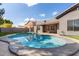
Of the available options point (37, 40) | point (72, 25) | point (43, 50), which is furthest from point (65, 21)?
point (43, 50)

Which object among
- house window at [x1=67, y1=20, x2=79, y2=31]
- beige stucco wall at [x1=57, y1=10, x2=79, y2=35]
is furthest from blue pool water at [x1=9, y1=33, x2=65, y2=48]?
house window at [x1=67, y1=20, x2=79, y2=31]

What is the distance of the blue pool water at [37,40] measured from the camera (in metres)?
7.87

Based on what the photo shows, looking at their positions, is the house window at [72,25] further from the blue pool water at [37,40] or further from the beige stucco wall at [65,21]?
the blue pool water at [37,40]

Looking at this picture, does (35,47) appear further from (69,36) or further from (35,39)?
(69,36)

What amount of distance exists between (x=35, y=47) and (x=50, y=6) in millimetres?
2044

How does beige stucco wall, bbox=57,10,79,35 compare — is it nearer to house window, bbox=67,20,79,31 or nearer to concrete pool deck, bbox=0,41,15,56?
house window, bbox=67,20,79,31

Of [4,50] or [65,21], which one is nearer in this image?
[4,50]

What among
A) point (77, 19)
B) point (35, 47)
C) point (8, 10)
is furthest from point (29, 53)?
point (77, 19)

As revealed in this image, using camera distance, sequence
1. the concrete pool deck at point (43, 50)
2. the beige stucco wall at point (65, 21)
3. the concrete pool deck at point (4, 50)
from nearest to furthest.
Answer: the concrete pool deck at point (4, 50) < the concrete pool deck at point (43, 50) < the beige stucco wall at point (65, 21)

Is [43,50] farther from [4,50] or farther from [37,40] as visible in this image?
[4,50]

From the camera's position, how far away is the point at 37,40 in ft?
26.7

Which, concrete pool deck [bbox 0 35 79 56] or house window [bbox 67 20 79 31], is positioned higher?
house window [bbox 67 20 79 31]

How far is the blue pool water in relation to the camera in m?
7.87

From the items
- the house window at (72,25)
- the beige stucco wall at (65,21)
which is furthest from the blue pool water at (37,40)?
the house window at (72,25)
